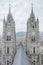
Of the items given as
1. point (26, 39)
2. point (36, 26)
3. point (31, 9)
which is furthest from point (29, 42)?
point (31, 9)

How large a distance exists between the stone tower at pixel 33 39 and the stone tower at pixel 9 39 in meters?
0.43

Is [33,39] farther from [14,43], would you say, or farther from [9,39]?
[9,39]

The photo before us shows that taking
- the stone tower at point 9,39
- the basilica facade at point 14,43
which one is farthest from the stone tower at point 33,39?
the stone tower at point 9,39

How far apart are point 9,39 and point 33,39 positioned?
690 mm

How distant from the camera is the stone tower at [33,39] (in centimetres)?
521

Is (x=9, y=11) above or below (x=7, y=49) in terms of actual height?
above

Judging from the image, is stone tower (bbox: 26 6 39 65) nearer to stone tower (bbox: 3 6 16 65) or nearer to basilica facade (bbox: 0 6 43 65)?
basilica facade (bbox: 0 6 43 65)

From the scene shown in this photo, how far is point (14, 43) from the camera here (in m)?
5.24

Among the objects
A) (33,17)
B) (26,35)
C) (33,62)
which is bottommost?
(33,62)

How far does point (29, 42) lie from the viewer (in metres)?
5.31

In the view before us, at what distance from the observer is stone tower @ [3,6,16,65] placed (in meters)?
5.14

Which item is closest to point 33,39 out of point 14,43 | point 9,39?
point 14,43

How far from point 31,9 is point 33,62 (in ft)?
4.97

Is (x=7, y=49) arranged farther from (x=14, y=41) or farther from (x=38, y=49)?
(x=38, y=49)
